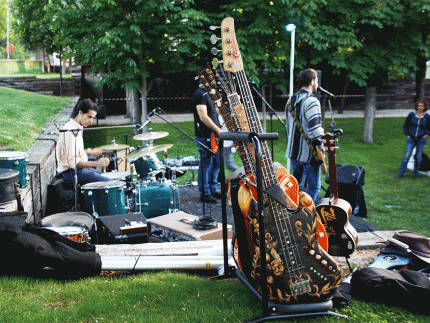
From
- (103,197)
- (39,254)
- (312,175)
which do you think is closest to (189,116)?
(103,197)

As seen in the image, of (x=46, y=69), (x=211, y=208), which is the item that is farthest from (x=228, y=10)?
(x=46, y=69)

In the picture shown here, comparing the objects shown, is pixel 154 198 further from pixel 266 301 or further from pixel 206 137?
pixel 266 301

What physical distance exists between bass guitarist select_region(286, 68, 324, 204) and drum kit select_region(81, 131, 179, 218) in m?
1.98

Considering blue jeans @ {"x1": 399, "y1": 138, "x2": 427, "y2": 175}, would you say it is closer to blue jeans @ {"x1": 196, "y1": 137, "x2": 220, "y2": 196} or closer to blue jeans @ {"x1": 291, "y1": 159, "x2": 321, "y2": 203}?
blue jeans @ {"x1": 196, "y1": 137, "x2": 220, "y2": 196}

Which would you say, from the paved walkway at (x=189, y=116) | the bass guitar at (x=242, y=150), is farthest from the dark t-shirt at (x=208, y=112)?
the paved walkway at (x=189, y=116)

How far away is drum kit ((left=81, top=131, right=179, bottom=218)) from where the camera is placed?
226 inches

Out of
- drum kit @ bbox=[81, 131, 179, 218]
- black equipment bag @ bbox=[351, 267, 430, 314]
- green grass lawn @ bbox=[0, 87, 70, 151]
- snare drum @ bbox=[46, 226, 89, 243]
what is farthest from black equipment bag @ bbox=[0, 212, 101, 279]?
green grass lawn @ bbox=[0, 87, 70, 151]

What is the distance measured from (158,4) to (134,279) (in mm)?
8941

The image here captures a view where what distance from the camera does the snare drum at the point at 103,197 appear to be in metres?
5.67

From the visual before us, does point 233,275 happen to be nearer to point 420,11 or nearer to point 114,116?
point 420,11

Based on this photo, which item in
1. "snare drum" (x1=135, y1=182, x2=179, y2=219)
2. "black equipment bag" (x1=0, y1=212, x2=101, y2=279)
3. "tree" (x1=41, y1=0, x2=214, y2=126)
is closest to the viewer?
"black equipment bag" (x1=0, y1=212, x2=101, y2=279)

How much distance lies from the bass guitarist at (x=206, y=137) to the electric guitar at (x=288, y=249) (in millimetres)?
3372

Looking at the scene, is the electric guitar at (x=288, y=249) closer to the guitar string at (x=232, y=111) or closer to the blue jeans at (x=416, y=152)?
the guitar string at (x=232, y=111)

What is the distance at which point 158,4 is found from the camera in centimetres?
1087
